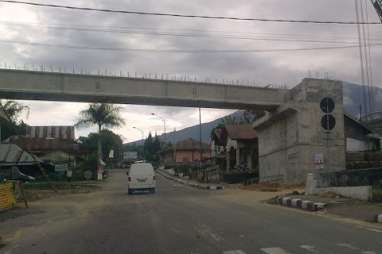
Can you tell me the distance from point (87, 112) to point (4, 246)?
254ft

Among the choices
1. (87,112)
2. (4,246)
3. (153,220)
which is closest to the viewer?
(4,246)

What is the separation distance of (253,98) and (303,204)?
76.5 ft

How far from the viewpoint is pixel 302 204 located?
70.3 feet

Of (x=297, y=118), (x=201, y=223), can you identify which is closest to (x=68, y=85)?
(x=297, y=118)

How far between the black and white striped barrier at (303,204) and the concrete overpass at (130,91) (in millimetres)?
18416

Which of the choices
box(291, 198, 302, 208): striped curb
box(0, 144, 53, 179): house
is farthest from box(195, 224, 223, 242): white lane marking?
box(0, 144, 53, 179): house

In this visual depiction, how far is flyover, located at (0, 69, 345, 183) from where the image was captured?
3825 centimetres

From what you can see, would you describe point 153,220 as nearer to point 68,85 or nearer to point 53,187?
point 68,85

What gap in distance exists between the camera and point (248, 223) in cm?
A: 1538

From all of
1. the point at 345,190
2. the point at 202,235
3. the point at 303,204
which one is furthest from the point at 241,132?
the point at 202,235

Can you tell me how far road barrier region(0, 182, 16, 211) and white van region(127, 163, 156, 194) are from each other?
41.2 feet

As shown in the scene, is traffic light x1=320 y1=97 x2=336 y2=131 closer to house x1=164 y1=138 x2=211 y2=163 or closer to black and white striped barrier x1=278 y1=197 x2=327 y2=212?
black and white striped barrier x1=278 y1=197 x2=327 y2=212

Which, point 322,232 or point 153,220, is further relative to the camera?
point 153,220

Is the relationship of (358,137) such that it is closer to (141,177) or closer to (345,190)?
(141,177)
